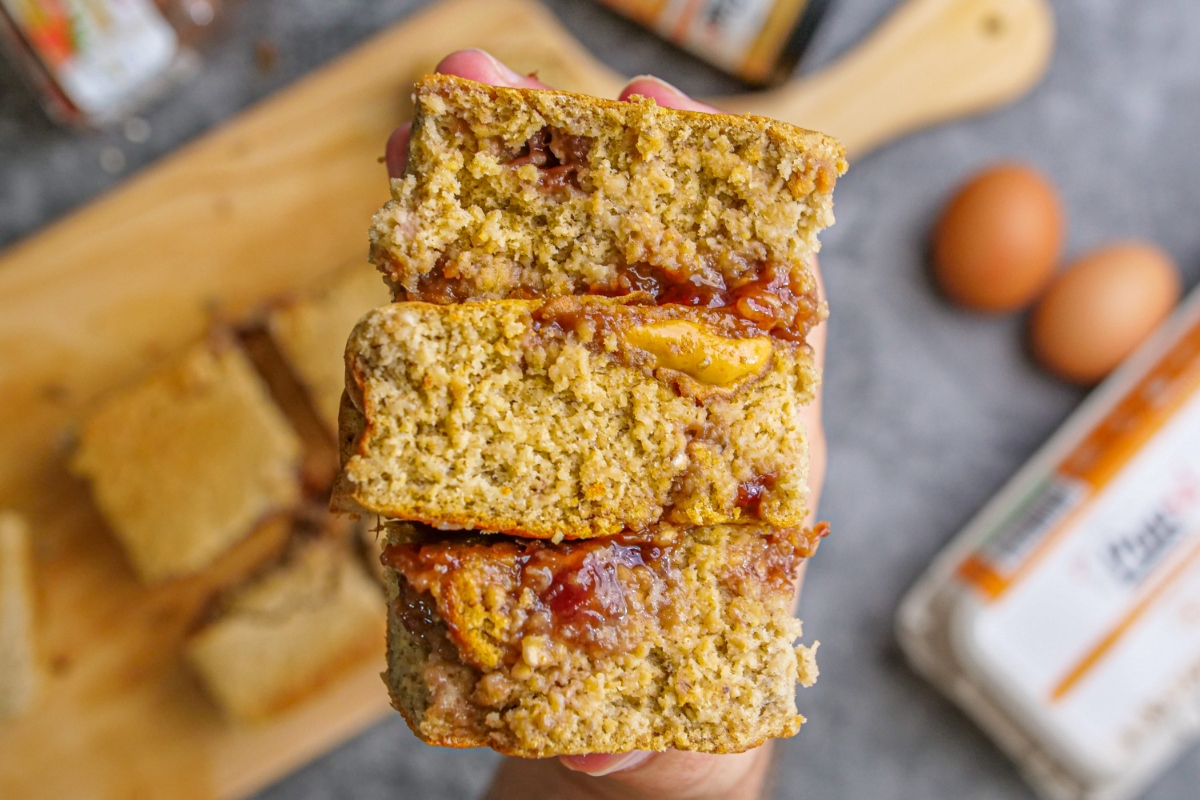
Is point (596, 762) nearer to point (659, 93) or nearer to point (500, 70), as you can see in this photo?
point (659, 93)

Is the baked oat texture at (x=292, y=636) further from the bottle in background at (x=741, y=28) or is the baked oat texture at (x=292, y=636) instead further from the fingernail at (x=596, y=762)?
the bottle in background at (x=741, y=28)

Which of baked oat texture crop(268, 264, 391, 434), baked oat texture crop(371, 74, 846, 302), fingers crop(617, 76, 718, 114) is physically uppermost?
baked oat texture crop(371, 74, 846, 302)

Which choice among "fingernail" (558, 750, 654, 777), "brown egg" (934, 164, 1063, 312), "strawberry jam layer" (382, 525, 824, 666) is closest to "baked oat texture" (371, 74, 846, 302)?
"strawberry jam layer" (382, 525, 824, 666)

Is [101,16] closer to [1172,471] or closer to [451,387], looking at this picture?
[451,387]

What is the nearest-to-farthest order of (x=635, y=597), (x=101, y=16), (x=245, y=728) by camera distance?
(x=635, y=597), (x=101, y=16), (x=245, y=728)

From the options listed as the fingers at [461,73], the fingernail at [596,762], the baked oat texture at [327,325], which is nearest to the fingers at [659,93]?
the fingers at [461,73]

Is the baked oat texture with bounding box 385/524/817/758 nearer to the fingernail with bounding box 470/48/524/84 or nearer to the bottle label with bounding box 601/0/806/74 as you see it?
the fingernail with bounding box 470/48/524/84

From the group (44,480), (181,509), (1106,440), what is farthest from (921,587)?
(44,480)
